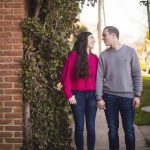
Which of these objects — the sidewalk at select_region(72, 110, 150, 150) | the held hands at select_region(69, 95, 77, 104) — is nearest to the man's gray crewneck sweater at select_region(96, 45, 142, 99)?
the held hands at select_region(69, 95, 77, 104)

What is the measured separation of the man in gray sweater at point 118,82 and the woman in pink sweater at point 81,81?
18 cm

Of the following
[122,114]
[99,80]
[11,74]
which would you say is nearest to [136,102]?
[122,114]

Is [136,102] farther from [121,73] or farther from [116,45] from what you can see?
[116,45]

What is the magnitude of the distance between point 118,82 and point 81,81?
515 millimetres

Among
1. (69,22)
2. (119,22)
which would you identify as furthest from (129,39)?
(69,22)

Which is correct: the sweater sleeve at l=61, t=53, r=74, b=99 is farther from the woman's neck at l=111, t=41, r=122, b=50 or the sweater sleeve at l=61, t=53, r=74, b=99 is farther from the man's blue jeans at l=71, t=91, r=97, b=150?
the woman's neck at l=111, t=41, r=122, b=50

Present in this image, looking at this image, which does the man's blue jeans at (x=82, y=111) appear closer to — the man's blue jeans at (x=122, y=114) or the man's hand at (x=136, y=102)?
the man's blue jeans at (x=122, y=114)

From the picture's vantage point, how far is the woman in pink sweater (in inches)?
250

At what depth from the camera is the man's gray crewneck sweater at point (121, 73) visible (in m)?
6.13

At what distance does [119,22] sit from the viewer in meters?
52.9

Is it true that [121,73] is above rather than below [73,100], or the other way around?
above

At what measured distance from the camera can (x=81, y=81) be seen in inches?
252

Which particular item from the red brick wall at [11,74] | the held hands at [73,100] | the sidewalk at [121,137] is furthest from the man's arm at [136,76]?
the sidewalk at [121,137]

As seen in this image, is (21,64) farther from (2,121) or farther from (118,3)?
(118,3)
